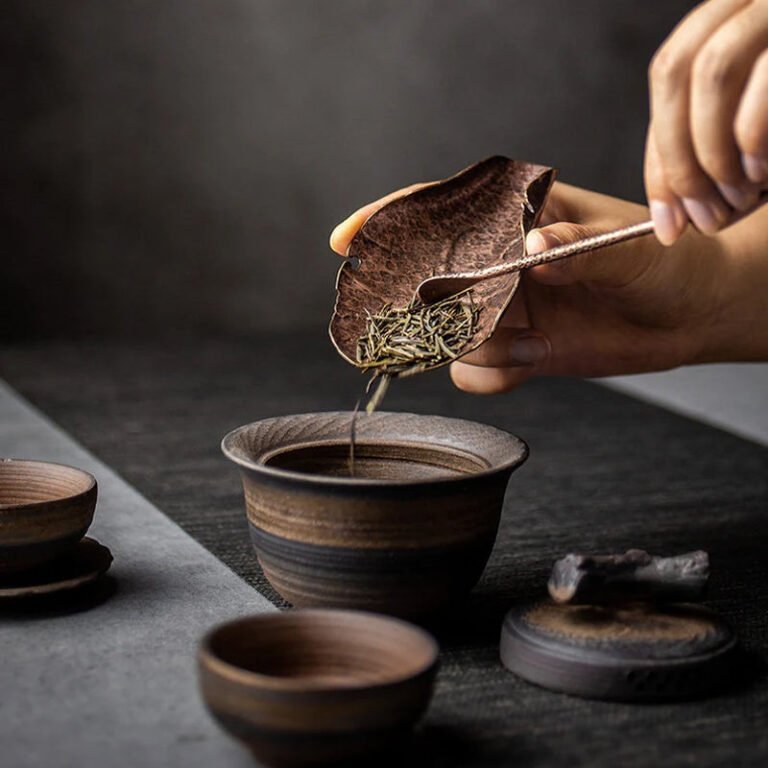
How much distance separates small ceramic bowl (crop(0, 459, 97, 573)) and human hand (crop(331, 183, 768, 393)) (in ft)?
1.78

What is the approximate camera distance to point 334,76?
4.24 m

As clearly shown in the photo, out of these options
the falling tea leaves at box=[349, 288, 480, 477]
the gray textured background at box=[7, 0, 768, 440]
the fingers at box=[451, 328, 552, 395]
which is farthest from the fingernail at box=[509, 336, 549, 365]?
the gray textured background at box=[7, 0, 768, 440]

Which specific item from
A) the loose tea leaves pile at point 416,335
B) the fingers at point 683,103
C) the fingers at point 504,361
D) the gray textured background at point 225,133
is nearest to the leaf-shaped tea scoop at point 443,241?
the loose tea leaves pile at point 416,335

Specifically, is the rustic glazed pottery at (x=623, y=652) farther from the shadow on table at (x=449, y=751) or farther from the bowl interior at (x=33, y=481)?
the bowl interior at (x=33, y=481)

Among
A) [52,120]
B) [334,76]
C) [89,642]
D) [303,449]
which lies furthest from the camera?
[334,76]

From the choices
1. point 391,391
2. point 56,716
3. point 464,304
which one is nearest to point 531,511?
point 464,304

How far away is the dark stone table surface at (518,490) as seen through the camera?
0.97m

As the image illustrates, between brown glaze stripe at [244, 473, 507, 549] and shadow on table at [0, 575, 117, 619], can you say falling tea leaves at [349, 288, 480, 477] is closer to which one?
brown glaze stripe at [244, 473, 507, 549]

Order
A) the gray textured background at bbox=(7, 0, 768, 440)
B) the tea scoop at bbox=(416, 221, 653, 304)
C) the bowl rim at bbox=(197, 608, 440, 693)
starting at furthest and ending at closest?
the gray textured background at bbox=(7, 0, 768, 440)
the tea scoop at bbox=(416, 221, 653, 304)
the bowl rim at bbox=(197, 608, 440, 693)

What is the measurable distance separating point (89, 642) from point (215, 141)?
3.17 metres

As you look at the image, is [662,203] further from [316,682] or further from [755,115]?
[316,682]

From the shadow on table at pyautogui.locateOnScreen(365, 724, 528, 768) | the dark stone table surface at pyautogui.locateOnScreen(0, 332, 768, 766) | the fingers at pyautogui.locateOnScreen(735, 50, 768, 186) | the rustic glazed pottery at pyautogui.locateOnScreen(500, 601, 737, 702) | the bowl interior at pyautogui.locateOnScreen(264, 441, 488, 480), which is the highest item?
the fingers at pyautogui.locateOnScreen(735, 50, 768, 186)

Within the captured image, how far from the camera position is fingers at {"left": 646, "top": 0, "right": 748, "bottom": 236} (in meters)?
0.98

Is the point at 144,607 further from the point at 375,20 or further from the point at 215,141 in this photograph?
the point at 375,20
